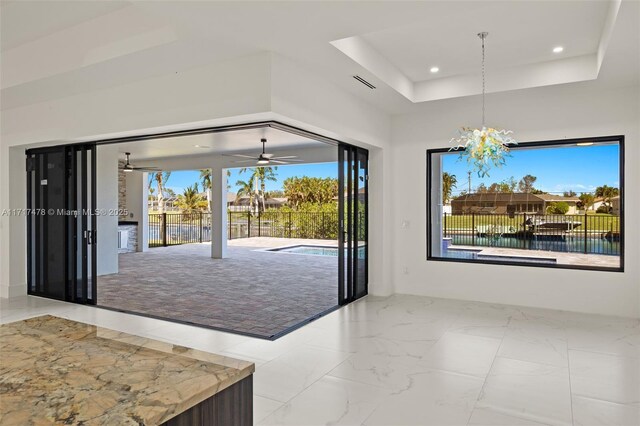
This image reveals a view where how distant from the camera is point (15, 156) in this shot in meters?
6.43

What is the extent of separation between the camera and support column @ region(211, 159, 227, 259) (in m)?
11.5

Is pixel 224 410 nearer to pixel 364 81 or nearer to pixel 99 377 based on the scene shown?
pixel 99 377

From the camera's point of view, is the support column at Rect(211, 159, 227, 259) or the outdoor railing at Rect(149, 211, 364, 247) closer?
the support column at Rect(211, 159, 227, 259)

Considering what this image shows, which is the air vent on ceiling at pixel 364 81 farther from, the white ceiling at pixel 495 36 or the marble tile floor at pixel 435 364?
the marble tile floor at pixel 435 364

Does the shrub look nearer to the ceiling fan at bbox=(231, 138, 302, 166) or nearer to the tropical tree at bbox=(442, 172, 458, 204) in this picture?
the tropical tree at bbox=(442, 172, 458, 204)

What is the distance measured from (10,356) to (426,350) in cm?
355

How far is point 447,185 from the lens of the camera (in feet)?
22.2

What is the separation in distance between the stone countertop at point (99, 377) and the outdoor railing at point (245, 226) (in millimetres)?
14140

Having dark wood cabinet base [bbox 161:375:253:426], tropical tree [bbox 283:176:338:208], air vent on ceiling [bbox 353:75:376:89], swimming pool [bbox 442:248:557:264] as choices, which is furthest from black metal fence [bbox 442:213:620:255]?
tropical tree [bbox 283:176:338:208]

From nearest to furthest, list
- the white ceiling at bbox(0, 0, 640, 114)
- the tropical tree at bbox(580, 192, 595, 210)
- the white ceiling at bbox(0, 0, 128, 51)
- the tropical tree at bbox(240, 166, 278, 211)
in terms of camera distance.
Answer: the white ceiling at bbox(0, 0, 640, 114), the white ceiling at bbox(0, 0, 128, 51), the tropical tree at bbox(580, 192, 595, 210), the tropical tree at bbox(240, 166, 278, 211)

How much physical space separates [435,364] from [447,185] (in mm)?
3610

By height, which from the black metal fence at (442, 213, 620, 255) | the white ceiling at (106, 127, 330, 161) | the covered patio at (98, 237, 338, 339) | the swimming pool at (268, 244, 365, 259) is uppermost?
the white ceiling at (106, 127, 330, 161)

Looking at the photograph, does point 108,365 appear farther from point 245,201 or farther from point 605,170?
point 245,201

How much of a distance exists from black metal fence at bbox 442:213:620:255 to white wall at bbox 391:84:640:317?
1.19 feet
